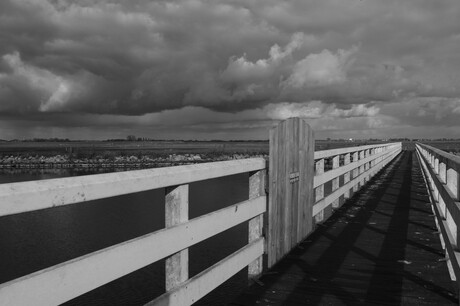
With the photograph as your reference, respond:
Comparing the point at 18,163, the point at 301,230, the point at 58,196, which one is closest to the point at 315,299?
the point at 301,230

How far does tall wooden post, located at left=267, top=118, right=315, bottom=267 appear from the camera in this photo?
5.27 meters

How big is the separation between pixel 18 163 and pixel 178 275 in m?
63.5

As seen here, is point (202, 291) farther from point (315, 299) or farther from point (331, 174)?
point (331, 174)

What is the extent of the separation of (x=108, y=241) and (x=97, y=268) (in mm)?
12145

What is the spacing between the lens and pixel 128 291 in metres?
8.87

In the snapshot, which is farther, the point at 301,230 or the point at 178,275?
the point at 301,230

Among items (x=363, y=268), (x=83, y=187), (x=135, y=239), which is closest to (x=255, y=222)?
(x=363, y=268)

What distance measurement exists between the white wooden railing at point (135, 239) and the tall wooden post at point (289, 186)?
0.61 metres

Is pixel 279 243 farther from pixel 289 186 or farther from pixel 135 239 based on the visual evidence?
pixel 135 239

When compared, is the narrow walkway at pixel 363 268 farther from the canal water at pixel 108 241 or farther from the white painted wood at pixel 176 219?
the canal water at pixel 108 241

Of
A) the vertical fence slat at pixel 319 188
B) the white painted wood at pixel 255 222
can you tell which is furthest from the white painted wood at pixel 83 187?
the vertical fence slat at pixel 319 188

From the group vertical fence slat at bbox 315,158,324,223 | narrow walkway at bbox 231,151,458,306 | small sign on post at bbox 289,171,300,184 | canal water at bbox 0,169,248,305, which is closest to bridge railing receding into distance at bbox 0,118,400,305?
small sign on post at bbox 289,171,300,184

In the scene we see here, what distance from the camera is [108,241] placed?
13.9m

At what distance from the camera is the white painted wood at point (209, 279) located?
3146mm
